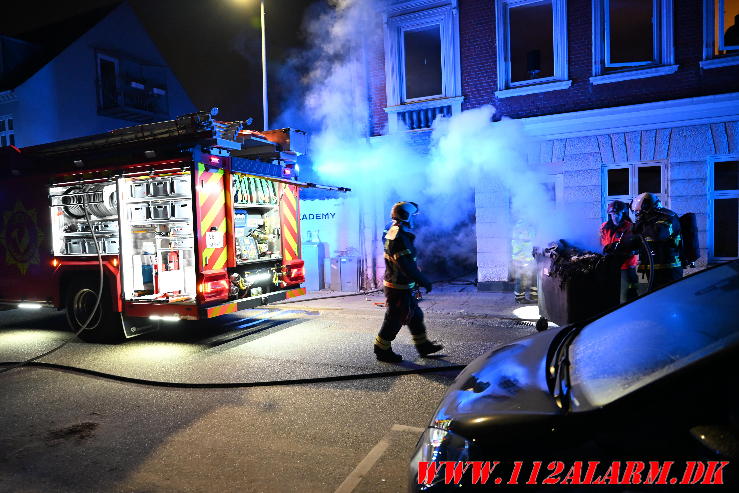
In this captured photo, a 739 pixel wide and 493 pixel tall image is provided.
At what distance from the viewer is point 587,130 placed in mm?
10297

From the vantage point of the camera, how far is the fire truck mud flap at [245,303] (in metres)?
6.40

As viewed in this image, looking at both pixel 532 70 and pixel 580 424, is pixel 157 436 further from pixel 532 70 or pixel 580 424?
pixel 532 70

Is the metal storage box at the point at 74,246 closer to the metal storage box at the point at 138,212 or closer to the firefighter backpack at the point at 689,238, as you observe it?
the metal storage box at the point at 138,212

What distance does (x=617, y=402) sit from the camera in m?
1.75

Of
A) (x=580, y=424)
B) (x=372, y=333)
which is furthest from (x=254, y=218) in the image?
(x=580, y=424)

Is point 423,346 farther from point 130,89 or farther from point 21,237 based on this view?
point 130,89

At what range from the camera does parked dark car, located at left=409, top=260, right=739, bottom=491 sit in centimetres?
159

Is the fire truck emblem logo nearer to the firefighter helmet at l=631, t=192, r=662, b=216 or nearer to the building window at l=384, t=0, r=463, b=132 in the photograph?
the building window at l=384, t=0, r=463, b=132

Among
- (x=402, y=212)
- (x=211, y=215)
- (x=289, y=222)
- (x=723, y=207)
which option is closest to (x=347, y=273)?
(x=289, y=222)

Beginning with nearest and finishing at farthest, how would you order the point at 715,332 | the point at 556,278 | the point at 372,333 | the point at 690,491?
1. the point at 690,491
2. the point at 715,332
3. the point at 556,278
4. the point at 372,333

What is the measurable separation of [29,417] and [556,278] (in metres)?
5.62

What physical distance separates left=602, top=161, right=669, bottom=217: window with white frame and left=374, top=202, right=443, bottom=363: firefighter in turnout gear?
20.8 feet

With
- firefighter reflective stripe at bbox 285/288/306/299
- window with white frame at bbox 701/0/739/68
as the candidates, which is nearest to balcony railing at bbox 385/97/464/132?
window with white frame at bbox 701/0/739/68

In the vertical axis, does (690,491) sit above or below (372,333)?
above
